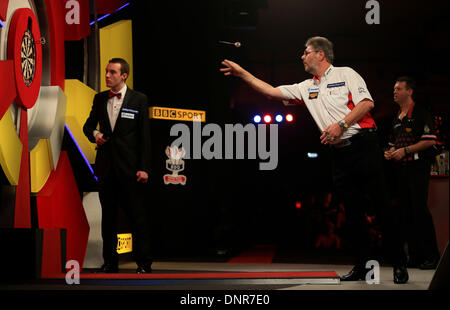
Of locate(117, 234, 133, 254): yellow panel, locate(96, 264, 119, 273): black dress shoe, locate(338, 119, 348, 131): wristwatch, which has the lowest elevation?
locate(117, 234, 133, 254): yellow panel

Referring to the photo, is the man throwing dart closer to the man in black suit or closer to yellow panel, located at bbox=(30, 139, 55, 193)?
the man in black suit

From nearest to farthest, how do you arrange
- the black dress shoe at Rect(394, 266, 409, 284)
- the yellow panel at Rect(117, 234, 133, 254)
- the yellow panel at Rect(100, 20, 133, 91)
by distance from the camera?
1. the black dress shoe at Rect(394, 266, 409, 284)
2. the yellow panel at Rect(100, 20, 133, 91)
3. the yellow panel at Rect(117, 234, 133, 254)

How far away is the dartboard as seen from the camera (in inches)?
154

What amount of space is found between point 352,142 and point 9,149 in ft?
7.16

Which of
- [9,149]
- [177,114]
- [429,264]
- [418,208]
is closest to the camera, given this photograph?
[9,149]

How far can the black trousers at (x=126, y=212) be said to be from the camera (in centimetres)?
404

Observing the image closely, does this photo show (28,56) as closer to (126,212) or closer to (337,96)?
(126,212)

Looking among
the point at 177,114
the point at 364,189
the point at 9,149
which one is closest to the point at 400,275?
the point at 364,189

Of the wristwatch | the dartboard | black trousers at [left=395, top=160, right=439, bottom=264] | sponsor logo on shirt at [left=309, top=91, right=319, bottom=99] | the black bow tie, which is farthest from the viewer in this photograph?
black trousers at [left=395, top=160, right=439, bottom=264]

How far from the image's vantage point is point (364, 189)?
3.58m

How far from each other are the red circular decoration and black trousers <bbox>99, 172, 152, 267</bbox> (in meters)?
0.81

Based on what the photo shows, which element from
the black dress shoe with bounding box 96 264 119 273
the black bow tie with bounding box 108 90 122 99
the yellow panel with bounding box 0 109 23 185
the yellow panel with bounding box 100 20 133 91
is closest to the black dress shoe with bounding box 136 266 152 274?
the black dress shoe with bounding box 96 264 119 273

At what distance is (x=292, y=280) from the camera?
3287 millimetres

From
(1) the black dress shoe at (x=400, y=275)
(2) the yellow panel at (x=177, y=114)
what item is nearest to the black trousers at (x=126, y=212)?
(1) the black dress shoe at (x=400, y=275)
